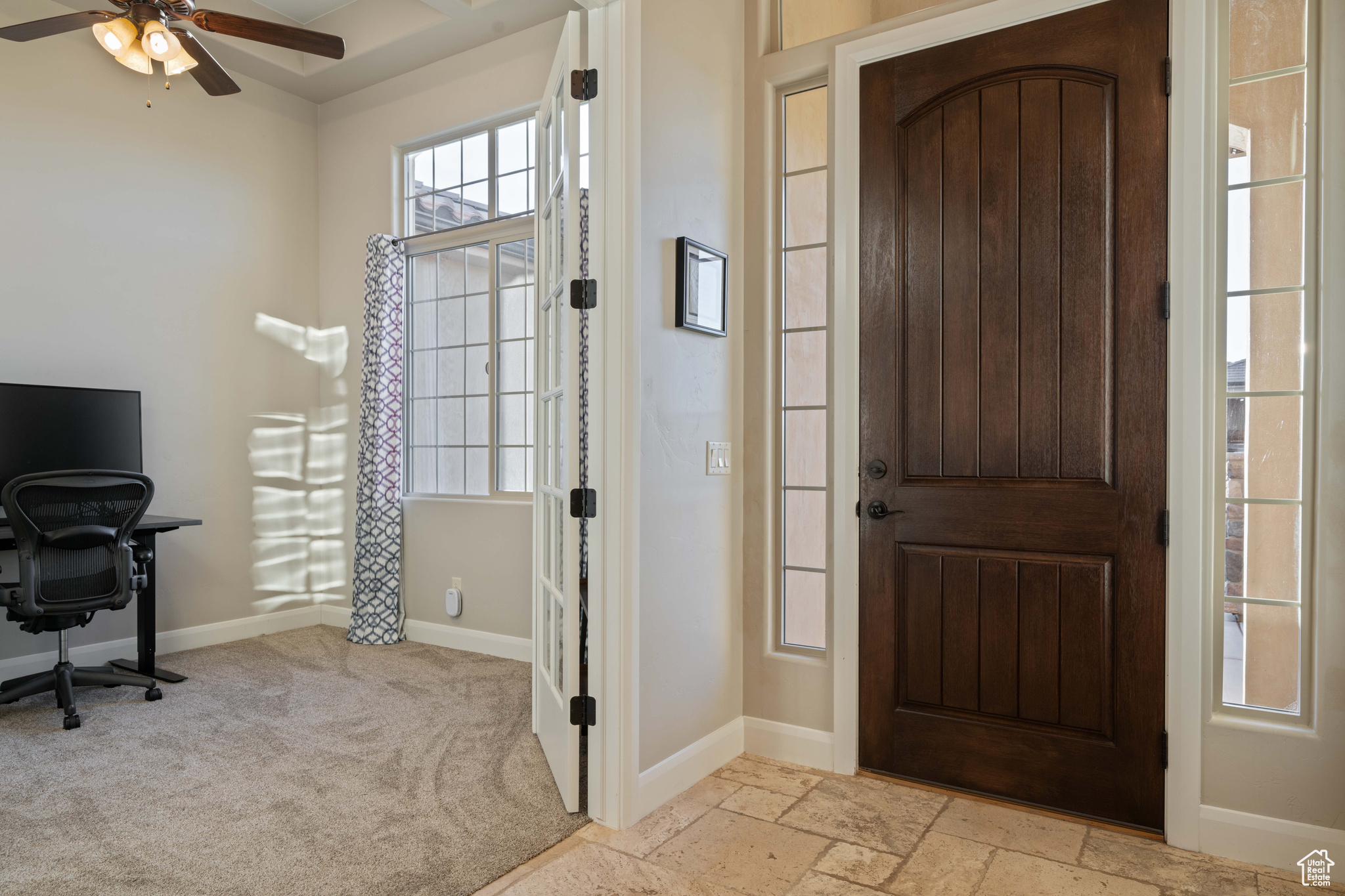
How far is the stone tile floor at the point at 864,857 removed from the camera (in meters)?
1.95

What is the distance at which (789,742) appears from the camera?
9.08 ft

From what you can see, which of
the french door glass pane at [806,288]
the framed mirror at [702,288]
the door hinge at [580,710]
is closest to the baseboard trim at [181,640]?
the door hinge at [580,710]

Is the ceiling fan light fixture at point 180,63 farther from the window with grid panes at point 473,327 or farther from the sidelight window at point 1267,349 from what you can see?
the sidelight window at point 1267,349

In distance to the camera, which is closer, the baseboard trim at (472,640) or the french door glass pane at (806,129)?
the french door glass pane at (806,129)

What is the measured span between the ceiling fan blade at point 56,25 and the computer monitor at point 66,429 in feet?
4.79

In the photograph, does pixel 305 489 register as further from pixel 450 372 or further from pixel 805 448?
pixel 805 448

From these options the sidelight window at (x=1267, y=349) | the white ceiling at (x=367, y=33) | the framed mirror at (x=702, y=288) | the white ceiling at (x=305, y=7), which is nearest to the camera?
the sidelight window at (x=1267, y=349)

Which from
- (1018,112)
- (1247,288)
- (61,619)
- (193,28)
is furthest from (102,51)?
(1247,288)

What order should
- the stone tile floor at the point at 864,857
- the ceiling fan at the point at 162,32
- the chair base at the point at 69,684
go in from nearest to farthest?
the stone tile floor at the point at 864,857 < the ceiling fan at the point at 162,32 < the chair base at the point at 69,684

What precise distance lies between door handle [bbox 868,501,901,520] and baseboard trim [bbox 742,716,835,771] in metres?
0.76

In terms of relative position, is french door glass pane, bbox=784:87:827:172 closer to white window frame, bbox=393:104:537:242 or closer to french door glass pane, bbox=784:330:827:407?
french door glass pane, bbox=784:330:827:407

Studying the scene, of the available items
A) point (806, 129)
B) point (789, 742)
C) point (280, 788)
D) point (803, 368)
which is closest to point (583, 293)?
point (803, 368)

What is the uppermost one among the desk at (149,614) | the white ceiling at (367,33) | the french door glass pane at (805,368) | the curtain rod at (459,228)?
the white ceiling at (367,33)

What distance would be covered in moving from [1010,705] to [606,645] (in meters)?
1.25
